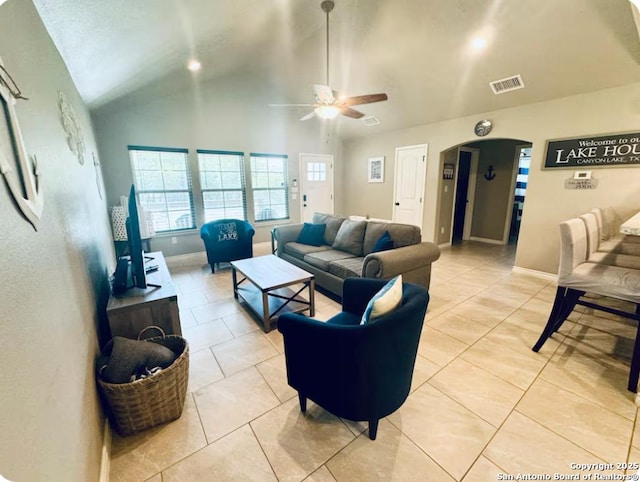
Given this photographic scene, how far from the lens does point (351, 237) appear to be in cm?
353

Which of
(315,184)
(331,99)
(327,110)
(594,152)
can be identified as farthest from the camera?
(315,184)

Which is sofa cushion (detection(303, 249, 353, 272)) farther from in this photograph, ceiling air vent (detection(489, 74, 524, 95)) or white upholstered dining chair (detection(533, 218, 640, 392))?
ceiling air vent (detection(489, 74, 524, 95))

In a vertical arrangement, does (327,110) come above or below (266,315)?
above

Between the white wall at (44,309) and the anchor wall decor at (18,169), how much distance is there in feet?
0.12

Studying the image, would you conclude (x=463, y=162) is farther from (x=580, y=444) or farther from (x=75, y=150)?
(x=75, y=150)

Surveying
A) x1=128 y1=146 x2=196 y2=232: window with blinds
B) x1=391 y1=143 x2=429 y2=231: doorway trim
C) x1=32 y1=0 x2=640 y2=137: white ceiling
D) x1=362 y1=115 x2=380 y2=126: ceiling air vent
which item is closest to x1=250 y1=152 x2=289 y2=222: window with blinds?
x1=128 y1=146 x2=196 y2=232: window with blinds

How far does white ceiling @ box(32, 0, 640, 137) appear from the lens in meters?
2.24

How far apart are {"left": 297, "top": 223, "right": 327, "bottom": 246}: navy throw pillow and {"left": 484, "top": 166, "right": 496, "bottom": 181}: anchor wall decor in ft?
14.4

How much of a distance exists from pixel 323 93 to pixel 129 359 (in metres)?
2.83

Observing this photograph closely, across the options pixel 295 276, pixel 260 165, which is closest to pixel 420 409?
pixel 295 276

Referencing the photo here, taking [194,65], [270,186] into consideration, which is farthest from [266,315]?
[270,186]

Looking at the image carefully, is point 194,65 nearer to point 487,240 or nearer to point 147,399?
point 147,399

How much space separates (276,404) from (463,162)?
640cm

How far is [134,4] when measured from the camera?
195 centimetres
